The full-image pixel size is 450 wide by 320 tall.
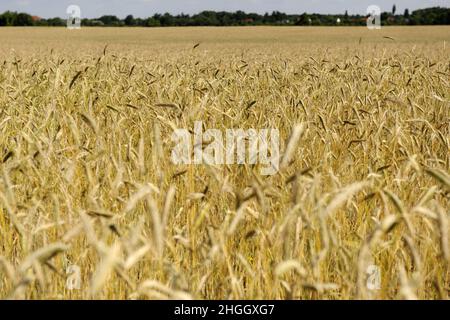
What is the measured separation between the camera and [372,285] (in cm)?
166

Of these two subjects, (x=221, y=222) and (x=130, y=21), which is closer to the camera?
(x=221, y=222)

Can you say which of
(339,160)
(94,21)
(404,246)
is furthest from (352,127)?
(94,21)

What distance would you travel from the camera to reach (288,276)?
1929 mm

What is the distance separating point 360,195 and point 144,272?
1.09 metres

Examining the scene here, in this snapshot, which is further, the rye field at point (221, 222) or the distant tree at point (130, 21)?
the distant tree at point (130, 21)

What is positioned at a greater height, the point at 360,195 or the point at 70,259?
the point at 360,195

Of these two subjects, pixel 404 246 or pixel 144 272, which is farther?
pixel 404 246

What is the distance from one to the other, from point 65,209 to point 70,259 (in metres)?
0.35

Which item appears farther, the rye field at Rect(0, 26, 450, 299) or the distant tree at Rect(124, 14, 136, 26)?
the distant tree at Rect(124, 14, 136, 26)
